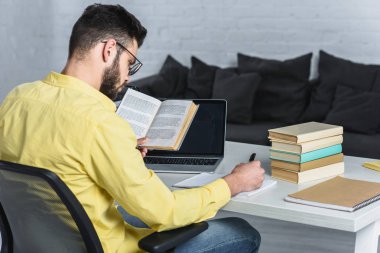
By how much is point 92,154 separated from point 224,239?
586 millimetres

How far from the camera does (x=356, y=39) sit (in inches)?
200

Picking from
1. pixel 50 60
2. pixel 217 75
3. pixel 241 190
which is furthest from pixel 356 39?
pixel 241 190

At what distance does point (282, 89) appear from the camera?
504cm

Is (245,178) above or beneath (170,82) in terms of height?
above

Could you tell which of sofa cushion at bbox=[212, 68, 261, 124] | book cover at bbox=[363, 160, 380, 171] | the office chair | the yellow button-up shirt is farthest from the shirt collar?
sofa cushion at bbox=[212, 68, 261, 124]

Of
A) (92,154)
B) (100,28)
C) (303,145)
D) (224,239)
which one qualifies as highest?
(100,28)

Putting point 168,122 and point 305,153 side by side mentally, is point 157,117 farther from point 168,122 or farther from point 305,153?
point 305,153

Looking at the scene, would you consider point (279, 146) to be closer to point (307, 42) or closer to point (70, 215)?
point (70, 215)

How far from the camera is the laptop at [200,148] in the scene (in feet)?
8.71

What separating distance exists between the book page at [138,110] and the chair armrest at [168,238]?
25.3 inches

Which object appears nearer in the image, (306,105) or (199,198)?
(199,198)

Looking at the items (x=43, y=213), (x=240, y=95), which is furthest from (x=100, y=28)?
(x=240, y=95)

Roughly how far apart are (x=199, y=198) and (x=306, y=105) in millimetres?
3150

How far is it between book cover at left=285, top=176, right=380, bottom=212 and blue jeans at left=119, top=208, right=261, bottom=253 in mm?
185
